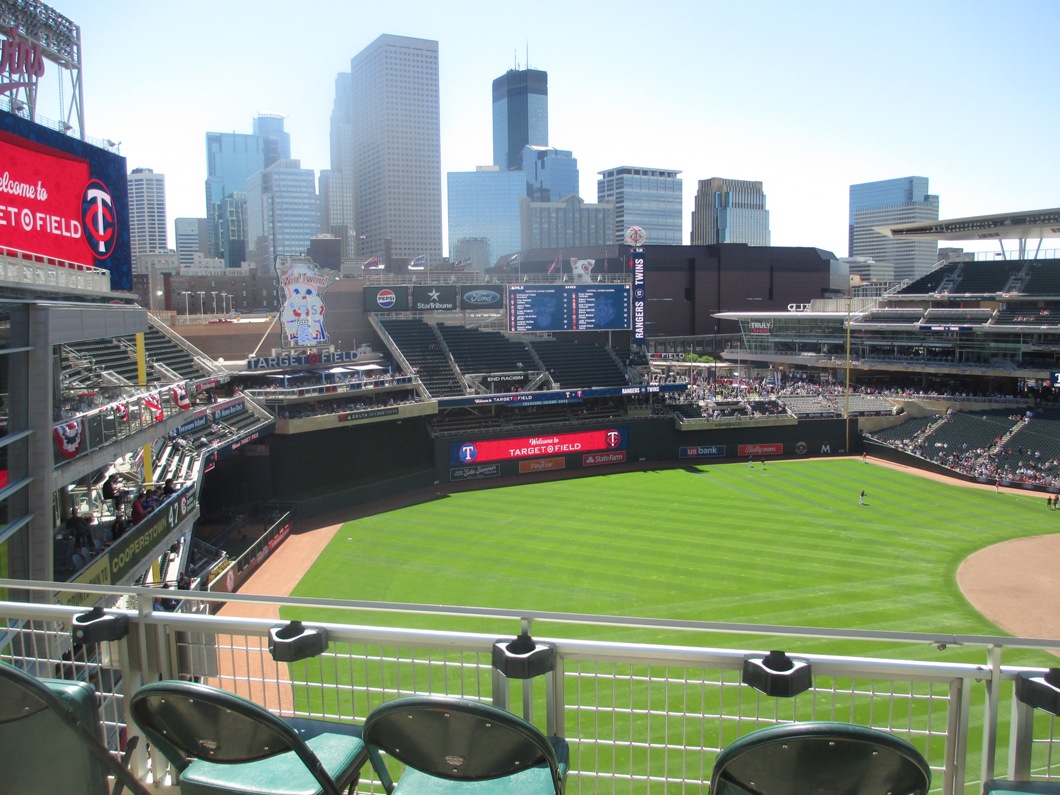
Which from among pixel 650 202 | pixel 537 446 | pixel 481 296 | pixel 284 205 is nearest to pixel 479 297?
pixel 481 296

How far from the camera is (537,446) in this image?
3862 centimetres

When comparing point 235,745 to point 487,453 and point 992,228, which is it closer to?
point 487,453

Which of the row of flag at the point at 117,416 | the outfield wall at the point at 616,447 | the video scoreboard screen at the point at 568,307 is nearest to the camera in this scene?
the row of flag at the point at 117,416

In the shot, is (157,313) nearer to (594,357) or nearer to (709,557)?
(594,357)

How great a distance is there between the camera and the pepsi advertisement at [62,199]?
15469 mm

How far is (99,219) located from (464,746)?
19.5 meters

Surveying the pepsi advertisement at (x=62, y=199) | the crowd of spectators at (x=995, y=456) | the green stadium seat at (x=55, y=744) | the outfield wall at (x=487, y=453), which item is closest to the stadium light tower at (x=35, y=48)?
the pepsi advertisement at (x=62, y=199)

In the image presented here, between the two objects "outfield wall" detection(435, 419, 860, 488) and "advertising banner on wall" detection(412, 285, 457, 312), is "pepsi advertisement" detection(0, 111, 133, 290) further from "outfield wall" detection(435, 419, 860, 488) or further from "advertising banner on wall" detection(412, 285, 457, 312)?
"advertising banner on wall" detection(412, 285, 457, 312)

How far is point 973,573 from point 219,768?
79.2 ft

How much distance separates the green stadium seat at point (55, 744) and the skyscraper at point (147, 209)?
630 ft

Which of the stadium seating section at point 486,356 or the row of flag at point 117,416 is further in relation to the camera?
the stadium seating section at point 486,356

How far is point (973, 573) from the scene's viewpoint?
22.8 meters

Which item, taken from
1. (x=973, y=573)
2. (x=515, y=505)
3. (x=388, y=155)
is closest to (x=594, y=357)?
(x=515, y=505)

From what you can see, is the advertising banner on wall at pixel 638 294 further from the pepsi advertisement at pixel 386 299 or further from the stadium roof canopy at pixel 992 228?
the stadium roof canopy at pixel 992 228
